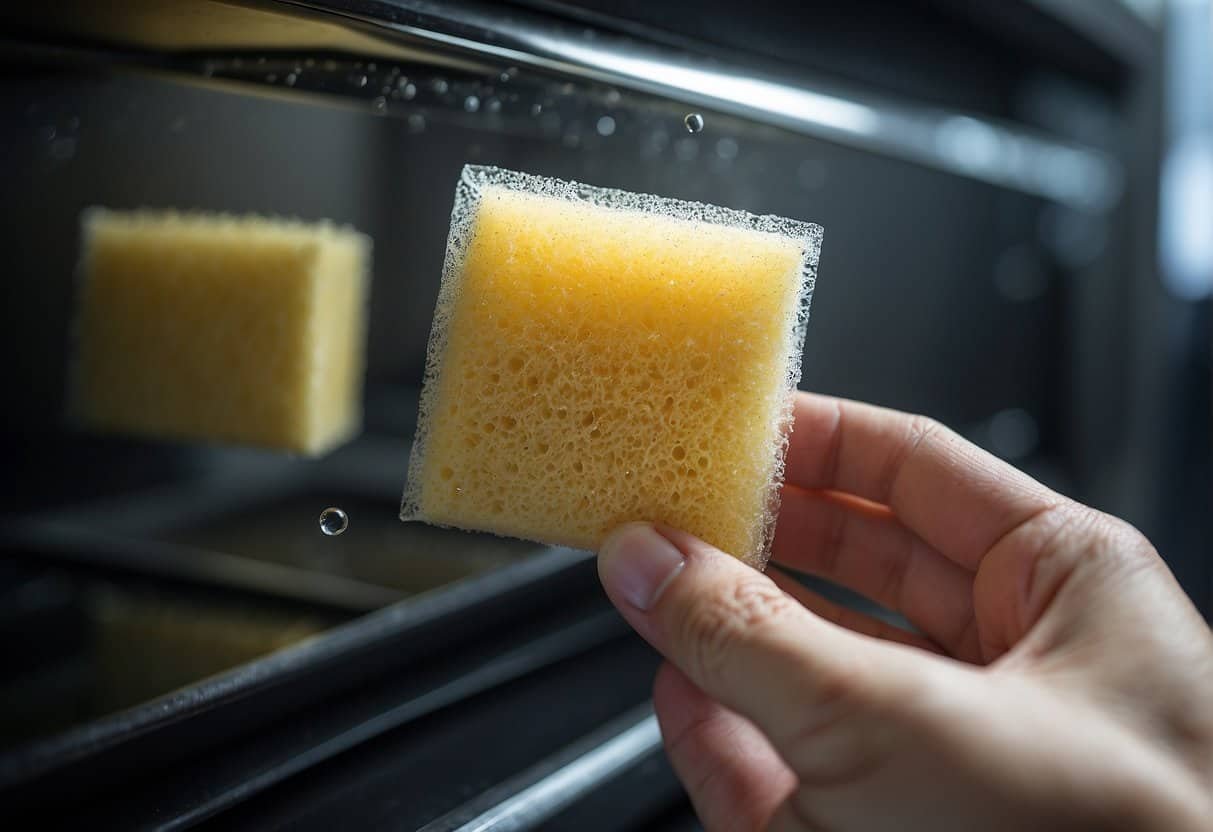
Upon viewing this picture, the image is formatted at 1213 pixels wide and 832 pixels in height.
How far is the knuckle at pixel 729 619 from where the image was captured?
1.19 feet

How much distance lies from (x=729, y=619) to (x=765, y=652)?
2cm

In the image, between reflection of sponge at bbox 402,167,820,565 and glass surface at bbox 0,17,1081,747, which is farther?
glass surface at bbox 0,17,1081,747

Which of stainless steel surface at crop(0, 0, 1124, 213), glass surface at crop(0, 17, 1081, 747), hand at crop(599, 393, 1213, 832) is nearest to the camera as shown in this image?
hand at crop(599, 393, 1213, 832)

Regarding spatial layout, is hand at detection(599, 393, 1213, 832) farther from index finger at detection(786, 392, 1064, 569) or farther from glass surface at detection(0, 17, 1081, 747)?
glass surface at detection(0, 17, 1081, 747)

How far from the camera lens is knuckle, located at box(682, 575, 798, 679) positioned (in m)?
0.36

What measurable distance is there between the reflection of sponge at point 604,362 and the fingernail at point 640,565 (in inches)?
0.8

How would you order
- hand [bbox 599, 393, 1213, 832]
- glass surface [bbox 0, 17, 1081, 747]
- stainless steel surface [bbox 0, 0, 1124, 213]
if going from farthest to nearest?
glass surface [bbox 0, 17, 1081, 747]
stainless steel surface [bbox 0, 0, 1124, 213]
hand [bbox 599, 393, 1213, 832]

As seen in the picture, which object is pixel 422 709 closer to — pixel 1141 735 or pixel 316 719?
pixel 316 719

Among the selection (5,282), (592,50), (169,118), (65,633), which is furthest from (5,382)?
(592,50)

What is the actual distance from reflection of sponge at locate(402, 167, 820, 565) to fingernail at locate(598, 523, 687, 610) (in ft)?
0.07

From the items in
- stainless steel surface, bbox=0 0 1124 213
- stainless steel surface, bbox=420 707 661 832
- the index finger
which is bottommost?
stainless steel surface, bbox=420 707 661 832

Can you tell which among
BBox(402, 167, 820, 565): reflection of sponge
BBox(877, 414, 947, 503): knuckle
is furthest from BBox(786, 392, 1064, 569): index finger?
BBox(402, 167, 820, 565): reflection of sponge

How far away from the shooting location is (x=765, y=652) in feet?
1.16

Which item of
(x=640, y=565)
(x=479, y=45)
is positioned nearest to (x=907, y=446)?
(x=640, y=565)
